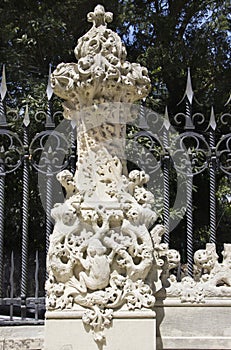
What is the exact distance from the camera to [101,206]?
4113mm

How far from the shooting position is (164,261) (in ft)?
14.1

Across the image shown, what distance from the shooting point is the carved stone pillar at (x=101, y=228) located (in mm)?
3949

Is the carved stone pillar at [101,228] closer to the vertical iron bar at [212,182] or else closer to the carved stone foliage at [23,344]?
the carved stone foliage at [23,344]

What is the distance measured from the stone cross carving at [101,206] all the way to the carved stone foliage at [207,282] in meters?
0.27

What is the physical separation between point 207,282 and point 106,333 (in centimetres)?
85

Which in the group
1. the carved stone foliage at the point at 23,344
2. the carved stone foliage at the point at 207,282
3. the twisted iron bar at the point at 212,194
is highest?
the twisted iron bar at the point at 212,194

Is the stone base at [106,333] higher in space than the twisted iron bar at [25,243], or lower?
lower

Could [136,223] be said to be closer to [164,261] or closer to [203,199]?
[164,261]

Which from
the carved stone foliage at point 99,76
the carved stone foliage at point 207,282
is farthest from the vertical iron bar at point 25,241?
the carved stone foliage at point 207,282

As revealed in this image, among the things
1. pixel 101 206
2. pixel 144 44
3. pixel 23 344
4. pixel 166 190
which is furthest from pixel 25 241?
pixel 144 44

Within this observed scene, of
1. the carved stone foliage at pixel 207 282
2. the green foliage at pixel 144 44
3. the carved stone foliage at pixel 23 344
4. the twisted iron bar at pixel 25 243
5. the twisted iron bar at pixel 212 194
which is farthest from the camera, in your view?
the green foliage at pixel 144 44

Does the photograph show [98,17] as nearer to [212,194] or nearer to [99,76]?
[99,76]

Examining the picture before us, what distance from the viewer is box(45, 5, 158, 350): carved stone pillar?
13.0 feet

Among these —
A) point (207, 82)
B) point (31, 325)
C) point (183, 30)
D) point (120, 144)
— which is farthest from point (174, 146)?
point (183, 30)
